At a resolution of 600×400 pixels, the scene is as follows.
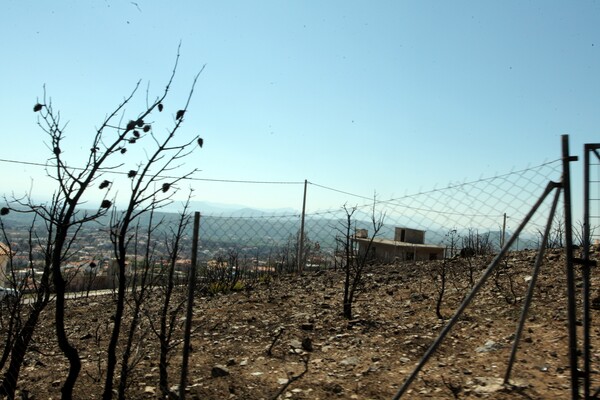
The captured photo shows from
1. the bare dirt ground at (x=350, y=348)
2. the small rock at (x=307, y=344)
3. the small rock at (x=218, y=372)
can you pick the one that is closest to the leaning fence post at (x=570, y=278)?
the bare dirt ground at (x=350, y=348)

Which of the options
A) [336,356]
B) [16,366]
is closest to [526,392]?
[336,356]

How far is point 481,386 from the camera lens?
11.7 feet

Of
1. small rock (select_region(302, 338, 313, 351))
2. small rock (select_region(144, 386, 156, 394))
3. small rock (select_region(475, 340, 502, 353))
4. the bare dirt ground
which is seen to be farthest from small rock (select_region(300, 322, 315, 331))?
small rock (select_region(144, 386, 156, 394))

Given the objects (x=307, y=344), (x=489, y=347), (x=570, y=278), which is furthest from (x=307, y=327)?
(x=570, y=278)

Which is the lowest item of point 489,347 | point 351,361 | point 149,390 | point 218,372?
point 149,390

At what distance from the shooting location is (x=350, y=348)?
189 inches

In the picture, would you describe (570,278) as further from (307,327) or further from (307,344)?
(307,327)

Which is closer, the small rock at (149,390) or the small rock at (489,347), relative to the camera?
the small rock at (149,390)

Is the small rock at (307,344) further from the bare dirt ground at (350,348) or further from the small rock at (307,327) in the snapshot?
the small rock at (307,327)

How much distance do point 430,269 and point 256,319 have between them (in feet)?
17.1

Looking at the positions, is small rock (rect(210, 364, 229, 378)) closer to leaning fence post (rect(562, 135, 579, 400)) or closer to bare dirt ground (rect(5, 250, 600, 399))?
bare dirt ground (rect(5, 250, 600, 399))

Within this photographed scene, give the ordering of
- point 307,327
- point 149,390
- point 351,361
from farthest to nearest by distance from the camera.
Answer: point 307,327
point 351,361
point 149,390

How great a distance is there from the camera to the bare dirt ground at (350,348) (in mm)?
3693

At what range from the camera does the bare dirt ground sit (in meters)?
3.69
